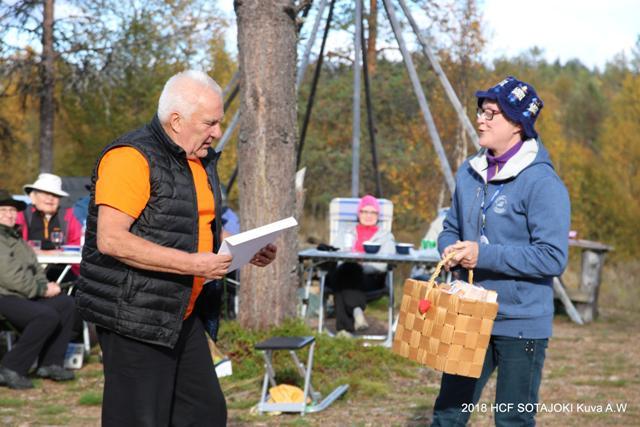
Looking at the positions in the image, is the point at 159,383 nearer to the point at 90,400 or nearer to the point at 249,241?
the point at 249,241

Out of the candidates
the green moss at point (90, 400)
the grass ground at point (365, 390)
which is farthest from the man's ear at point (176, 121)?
the green moss at point (90, 400)

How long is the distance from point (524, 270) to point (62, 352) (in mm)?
4778

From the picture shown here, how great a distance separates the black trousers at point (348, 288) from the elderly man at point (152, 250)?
19.3 ft

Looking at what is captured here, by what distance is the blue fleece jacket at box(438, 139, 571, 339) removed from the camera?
133 inches

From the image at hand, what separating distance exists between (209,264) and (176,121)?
0.54 metres

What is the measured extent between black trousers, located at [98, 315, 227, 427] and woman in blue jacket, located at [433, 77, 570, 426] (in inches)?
36.7

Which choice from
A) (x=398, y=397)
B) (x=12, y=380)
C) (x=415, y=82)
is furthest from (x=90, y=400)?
(x=415, y=82)

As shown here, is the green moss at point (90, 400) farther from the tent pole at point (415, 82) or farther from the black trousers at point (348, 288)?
the tent pole at point (415, 82)

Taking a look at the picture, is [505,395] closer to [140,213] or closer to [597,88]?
[140,213]

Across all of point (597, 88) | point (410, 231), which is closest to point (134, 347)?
point (410, 231)

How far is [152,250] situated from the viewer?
9.93ft

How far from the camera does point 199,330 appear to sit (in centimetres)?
346

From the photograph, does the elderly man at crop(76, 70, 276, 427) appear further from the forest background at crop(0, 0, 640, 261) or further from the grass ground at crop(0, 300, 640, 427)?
the forest background at crop(0, 0, 640, 261)

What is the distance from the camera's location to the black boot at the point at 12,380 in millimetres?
6773
